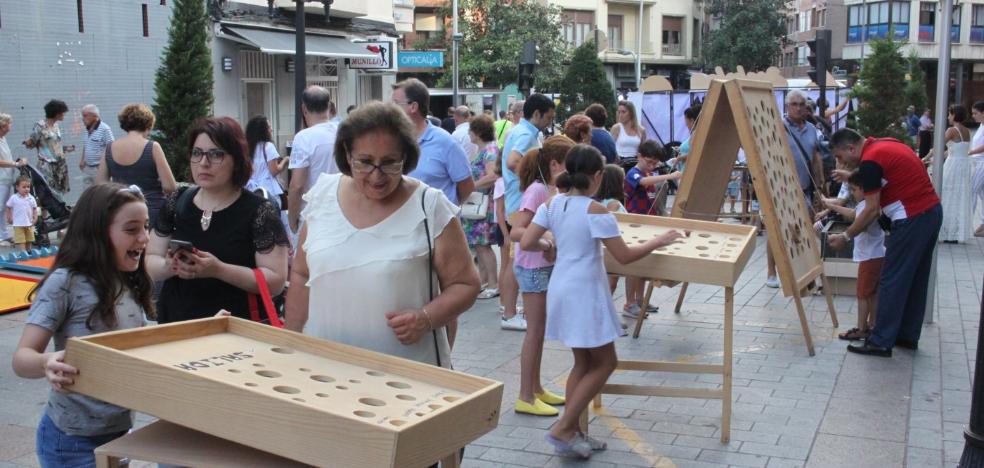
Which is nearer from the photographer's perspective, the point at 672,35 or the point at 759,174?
the point at 759,174

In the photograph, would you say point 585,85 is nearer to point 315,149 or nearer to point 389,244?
point 315,149

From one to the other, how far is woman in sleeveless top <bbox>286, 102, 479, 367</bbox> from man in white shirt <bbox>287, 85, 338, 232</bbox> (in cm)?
401

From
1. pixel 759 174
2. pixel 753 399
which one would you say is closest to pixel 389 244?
pixel 753 399

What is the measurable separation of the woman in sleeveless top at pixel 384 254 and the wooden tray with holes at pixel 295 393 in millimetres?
238

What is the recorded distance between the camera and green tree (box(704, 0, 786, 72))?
59.7 meters

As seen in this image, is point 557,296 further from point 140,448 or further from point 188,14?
point 188,14

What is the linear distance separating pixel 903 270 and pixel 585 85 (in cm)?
2476

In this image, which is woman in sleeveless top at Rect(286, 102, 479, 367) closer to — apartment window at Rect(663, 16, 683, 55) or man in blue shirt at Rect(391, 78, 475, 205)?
man in blue shirt at Rect(391, 78, 475, 205)

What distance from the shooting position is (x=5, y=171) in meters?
12.1

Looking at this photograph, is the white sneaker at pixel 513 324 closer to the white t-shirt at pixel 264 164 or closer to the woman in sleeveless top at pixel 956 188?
the white t-shirt at pixel 264 164

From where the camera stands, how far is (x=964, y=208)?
535 inches

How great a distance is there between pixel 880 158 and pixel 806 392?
1.89m

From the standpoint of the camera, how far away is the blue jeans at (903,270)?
7.03 meters

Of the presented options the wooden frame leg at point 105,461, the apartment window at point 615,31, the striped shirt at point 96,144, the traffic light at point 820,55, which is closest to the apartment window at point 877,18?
the apartment window at point 615,31
